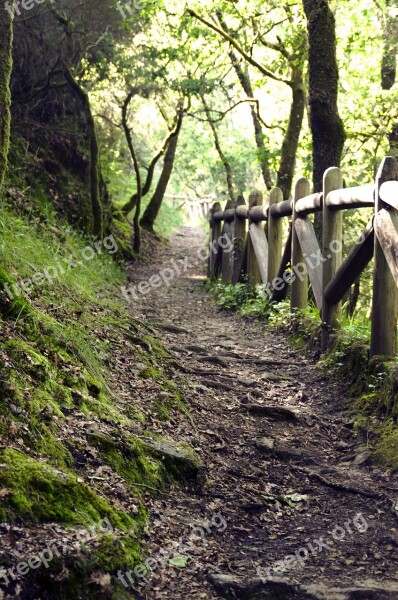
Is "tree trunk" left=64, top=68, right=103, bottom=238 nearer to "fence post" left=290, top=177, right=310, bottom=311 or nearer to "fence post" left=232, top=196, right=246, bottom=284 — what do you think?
"fence post" left=232, top=196, right=246, bottom=284

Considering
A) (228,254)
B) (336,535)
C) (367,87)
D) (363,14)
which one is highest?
(363,14)

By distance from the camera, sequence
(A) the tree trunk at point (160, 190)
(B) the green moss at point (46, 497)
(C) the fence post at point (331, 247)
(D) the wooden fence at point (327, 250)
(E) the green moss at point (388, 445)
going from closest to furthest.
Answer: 1. (B) the green moss at point (46, 497)
2. (E) the green moss at point (388, 445)
3. (D) the wooden fence at point (327, 250)
4. (C) the fence post at point (331, 247)
5. (A) the tree trunk at point (160, 190)

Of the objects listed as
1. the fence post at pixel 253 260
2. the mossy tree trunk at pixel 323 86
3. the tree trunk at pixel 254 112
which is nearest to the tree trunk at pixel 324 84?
the mossy tree trunk at pixel 323 86

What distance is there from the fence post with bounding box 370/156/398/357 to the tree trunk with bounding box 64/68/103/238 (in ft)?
23.8

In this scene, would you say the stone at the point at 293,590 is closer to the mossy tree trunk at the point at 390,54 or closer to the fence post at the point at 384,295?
the fence post at the point at 384,295

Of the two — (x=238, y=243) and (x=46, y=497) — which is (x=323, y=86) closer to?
(x=238, y=243)

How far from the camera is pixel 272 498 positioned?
3959 mm

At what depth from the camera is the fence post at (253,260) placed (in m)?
10.4

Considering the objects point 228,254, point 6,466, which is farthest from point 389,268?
point 228,254

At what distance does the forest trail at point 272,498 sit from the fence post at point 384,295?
2.42 ft

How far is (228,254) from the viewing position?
1213 cm

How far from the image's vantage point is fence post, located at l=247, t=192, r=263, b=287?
1039 centimetres

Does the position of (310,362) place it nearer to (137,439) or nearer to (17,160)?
(137,439)

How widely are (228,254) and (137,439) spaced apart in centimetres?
838
